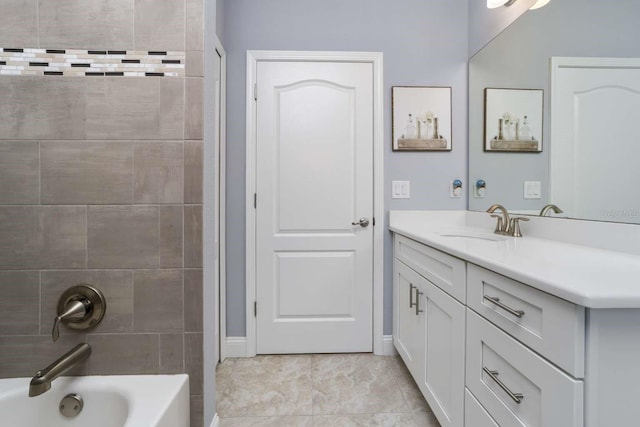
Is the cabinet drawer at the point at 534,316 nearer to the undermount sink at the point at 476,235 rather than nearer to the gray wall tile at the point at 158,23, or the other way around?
the undermount sink at the point at 476,235

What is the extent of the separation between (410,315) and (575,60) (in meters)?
1.44

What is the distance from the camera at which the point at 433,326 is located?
146cm

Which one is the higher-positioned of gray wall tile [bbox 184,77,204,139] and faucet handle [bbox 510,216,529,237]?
gray wall tile [bbox 184,77,204,139]

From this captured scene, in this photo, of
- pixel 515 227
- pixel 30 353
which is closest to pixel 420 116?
pixel 515 227

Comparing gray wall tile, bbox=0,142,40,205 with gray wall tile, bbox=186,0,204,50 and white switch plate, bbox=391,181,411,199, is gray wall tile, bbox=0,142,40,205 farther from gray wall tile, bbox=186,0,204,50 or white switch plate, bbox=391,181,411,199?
white switch plate, bbox=391,181,411,199

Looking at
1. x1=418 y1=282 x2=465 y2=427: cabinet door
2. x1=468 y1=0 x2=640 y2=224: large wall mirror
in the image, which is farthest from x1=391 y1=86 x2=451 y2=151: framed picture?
x1=418 y1=282 x2=465 y2=427: cabinet door

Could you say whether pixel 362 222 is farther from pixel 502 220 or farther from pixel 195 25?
pixel 195 25

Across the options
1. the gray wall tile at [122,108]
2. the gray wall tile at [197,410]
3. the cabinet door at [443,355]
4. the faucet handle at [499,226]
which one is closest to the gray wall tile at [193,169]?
the gray wall tile at [122,108]

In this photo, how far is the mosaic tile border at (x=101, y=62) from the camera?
1.12 meters

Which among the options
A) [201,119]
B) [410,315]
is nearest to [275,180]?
[201,119]

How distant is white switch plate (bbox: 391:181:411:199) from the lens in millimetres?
2172

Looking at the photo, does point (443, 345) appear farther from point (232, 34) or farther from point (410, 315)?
point (232, 34)

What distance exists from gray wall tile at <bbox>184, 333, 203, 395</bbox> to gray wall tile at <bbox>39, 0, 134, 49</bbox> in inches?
42.4

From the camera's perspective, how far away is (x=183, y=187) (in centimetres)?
115
